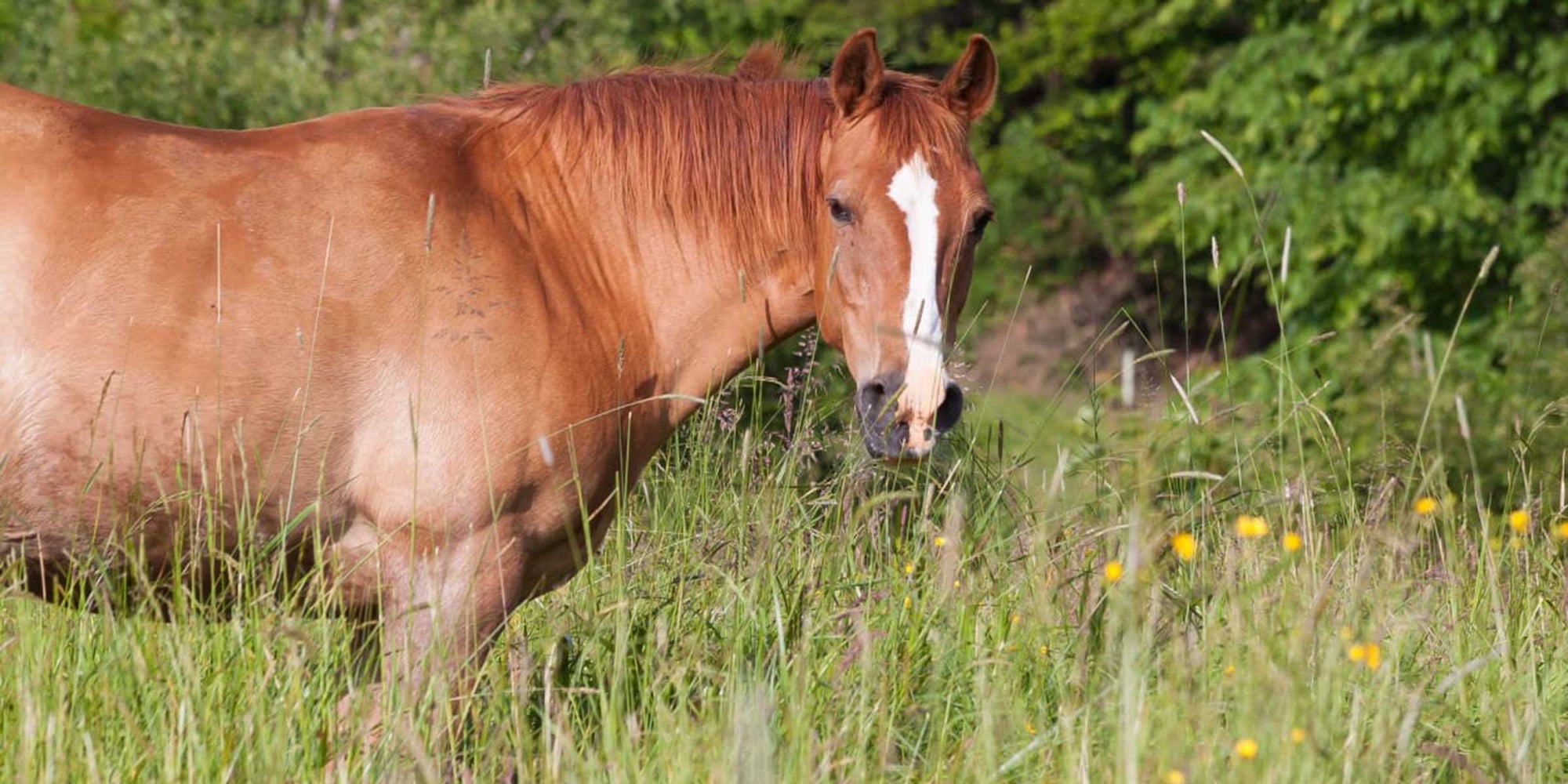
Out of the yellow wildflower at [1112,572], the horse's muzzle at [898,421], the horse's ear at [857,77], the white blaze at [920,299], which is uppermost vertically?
the horse's ear at [857,77]

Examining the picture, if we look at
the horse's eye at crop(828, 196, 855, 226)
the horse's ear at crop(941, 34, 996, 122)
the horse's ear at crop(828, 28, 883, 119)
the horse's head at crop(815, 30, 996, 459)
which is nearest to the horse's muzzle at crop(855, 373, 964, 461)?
the horse's head at crop(815, 30, 996, 459)

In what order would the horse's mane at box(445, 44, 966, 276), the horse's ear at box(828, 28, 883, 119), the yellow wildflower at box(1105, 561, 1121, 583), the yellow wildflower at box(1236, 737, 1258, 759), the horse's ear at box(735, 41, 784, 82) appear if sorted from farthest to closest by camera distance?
the horse's ear at box(735, 41, 784, 82), the horse's mane at box(445, 44, 966, 276), the horse's ear at box(828, 28, 883, 119), the yellow wildflower at box(1105, 561, 1121, 583), the yellow wildflower at box(1236, 737, 1258, 759)

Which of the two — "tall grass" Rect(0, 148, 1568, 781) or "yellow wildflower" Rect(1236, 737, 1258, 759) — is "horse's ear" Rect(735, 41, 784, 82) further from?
"yellow wildflower" Rect(1236, 737, 1258, 759)

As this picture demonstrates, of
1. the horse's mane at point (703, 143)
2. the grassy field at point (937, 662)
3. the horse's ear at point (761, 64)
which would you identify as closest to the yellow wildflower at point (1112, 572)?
the grassy field at point (937, 662)

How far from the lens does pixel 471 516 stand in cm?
308

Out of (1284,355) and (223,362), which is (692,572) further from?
(1284,355)

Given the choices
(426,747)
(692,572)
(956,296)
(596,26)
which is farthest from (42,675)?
(596,26)

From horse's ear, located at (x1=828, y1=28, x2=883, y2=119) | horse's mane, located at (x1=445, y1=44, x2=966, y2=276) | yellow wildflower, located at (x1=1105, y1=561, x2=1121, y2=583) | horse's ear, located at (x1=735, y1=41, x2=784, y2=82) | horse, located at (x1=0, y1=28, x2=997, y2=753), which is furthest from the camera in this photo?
horse's ear, located at (x1=735, y1=41, x2=784, y2=82)

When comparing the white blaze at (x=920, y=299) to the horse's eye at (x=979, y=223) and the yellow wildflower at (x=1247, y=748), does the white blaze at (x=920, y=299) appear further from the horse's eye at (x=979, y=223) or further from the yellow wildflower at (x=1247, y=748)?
the yellow wildflower at (x=1247, y=748)

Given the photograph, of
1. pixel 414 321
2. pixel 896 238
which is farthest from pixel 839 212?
pixel 414 321

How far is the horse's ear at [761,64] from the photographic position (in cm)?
370

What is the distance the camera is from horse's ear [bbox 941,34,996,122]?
3.50 m

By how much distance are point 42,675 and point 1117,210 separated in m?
12.5

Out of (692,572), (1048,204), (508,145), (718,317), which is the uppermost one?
(508,145)
